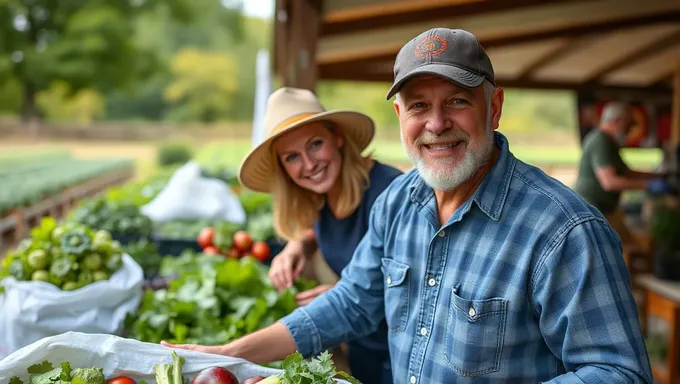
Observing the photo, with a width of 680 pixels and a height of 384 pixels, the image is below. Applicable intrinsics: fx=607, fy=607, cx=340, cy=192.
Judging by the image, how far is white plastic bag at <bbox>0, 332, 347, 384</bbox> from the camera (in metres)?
1.68

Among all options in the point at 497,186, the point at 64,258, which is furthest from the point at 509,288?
the point at 64,258

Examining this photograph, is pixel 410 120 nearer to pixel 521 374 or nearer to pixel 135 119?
pixel 521 374

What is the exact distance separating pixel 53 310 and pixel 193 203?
2347 millimetres

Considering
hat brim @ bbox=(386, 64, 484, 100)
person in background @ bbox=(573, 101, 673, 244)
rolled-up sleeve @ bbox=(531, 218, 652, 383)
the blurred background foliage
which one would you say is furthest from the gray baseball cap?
the blurred background foliage

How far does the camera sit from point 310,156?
243 centimetres

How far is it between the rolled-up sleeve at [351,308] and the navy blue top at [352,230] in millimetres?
562

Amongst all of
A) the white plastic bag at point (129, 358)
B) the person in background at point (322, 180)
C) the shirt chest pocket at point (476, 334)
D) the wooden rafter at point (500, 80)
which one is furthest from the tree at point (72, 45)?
the shirt chest pocket at point (476, 334)

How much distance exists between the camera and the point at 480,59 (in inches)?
57.3

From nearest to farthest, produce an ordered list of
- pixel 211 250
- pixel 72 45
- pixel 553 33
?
pixel 211 250 → pixel 553 33 → pixel 72 45

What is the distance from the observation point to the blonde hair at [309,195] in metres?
2.47

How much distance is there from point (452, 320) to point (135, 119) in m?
47.7

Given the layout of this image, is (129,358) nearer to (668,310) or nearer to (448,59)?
(448,59)

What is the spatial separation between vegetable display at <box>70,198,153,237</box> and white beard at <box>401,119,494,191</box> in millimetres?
3116

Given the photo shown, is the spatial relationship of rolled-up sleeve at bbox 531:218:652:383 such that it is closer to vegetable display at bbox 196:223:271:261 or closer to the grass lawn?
vegetable display at bbox 196:223:271:261
